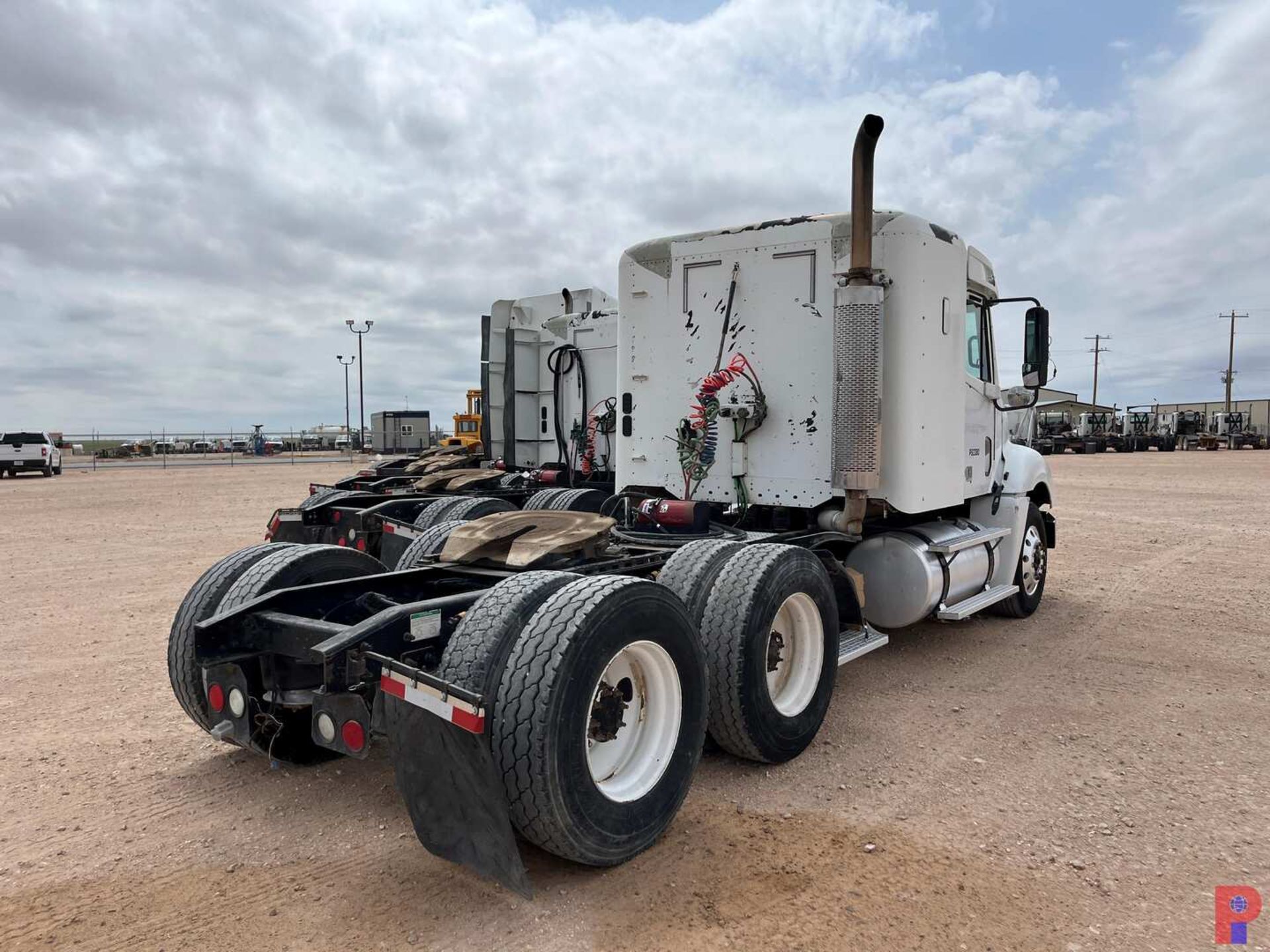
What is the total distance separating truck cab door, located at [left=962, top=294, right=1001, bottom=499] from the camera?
263 inches

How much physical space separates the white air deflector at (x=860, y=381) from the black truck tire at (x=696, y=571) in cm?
117

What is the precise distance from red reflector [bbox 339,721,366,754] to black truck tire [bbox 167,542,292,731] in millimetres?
1055

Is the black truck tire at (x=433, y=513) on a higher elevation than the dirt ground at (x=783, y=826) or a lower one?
higher

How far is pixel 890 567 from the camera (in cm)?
613

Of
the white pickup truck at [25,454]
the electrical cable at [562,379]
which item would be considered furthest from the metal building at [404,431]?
the electrical cable at [562,379]

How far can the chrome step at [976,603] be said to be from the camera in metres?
6.27

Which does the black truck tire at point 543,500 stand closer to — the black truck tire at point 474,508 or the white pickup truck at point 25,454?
the black truck tire at point 474,508

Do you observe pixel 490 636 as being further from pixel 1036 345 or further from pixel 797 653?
pixel 1036 345

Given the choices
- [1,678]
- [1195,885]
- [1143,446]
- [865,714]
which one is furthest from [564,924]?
[1143,446]

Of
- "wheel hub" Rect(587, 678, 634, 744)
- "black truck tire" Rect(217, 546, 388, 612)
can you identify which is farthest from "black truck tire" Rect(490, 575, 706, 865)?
"black truck tire" Rect(217, 546, 388, 612)

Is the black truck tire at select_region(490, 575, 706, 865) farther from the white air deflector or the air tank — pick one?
the air tank

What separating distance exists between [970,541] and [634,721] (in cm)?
Result: 411

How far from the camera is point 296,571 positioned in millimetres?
4199

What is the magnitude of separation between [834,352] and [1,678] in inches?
229
